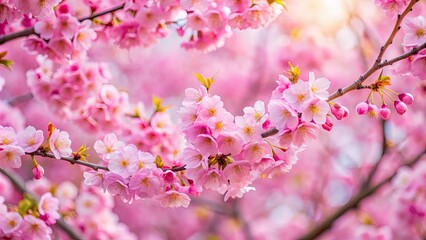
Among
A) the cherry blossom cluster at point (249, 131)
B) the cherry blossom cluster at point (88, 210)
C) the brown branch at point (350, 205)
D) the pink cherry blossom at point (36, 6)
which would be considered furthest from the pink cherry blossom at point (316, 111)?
the brown branch at point (350, 205)

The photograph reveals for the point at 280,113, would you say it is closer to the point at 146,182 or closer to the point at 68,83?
the point at 146,182

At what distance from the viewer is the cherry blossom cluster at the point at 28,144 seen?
2055 mm

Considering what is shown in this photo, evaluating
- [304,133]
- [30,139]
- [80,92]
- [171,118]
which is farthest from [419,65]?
[80,92]

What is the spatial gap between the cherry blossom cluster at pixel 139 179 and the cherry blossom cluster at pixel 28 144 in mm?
134

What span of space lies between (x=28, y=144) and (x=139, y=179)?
43 centimetres

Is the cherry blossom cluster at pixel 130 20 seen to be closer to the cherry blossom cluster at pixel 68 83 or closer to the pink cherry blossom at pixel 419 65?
the cherry blossom cluster at pixel 68 83

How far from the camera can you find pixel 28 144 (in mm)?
2100

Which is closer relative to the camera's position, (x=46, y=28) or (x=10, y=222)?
(x=10, y=222)

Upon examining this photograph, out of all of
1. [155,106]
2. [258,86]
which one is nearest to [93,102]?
[155,106]

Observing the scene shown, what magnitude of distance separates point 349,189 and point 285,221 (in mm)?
906

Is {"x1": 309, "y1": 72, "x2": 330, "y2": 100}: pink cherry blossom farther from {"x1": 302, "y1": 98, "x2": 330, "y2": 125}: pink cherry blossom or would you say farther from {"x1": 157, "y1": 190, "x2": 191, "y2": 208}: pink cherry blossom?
{"x1": 157, "y1": 190, "x2": 191, "y2": 208}: pink cherry blossom

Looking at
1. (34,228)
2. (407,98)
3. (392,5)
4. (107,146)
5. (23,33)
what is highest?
(392,5)

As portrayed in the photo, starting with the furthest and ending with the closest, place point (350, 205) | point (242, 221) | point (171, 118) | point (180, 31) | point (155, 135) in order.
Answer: point (242, 221)
point (350, 205)
point (171, 118)
point (155, 135)
point (180, 31)

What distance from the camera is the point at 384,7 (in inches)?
84.2
